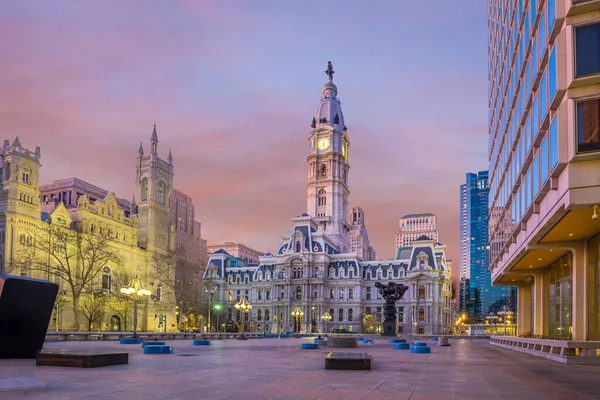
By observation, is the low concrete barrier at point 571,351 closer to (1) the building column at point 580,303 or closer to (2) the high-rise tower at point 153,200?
(1) the building column at point 580,303

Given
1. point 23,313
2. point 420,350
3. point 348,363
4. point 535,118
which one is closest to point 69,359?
point 23,313

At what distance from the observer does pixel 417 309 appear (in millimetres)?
132125

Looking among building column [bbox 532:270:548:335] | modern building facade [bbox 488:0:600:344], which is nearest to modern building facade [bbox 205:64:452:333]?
building column [bbox 532:270:548:335]

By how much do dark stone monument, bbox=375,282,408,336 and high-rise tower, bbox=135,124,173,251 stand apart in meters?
48.1

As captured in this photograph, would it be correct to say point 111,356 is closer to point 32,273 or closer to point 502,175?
point 502,175

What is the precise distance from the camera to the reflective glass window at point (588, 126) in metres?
18.8

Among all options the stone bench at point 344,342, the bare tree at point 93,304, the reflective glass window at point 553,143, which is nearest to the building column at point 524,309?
the stone bench at point 344,342

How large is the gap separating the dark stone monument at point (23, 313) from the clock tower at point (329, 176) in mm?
145092

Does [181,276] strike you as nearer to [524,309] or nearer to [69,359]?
[524,309]

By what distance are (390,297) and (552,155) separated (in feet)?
148

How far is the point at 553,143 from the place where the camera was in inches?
836

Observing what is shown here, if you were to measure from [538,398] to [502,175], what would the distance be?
1239 inches

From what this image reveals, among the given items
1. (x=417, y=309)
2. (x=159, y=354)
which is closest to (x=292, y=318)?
(x=417, y=309)

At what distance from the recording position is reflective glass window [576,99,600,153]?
61.8 feet
